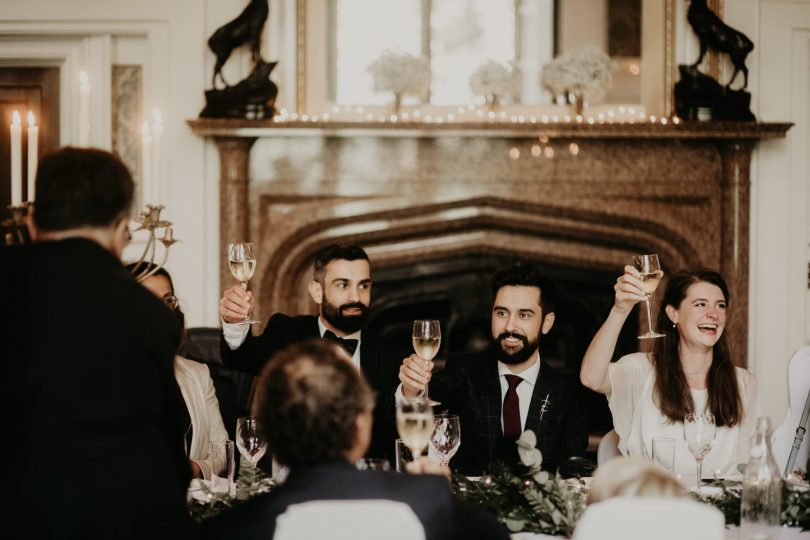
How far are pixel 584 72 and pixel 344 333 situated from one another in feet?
6.68

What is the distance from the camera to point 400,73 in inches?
181

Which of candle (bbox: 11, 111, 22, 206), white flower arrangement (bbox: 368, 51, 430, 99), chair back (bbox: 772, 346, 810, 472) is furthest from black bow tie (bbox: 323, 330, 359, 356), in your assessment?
white flower arrangement (bbox: 368, 51, 430, 99)

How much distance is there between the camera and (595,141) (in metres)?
4.66

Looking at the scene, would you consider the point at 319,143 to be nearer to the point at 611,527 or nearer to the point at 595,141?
the point at 595,141

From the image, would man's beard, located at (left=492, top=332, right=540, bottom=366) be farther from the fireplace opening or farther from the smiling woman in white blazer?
the fireplace opening

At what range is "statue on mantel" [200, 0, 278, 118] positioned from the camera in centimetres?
455

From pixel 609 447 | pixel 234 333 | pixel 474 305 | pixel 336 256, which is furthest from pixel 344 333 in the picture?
pixel 474 305

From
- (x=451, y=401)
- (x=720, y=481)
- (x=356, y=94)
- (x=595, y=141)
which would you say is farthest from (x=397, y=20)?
(x=720, y=481)

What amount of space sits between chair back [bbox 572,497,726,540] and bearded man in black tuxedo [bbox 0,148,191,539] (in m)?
0.70

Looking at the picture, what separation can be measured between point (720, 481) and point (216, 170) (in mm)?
3013

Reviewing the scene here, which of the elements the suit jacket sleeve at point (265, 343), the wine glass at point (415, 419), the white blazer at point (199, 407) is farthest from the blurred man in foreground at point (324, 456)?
the white blazer at point (199, 407)

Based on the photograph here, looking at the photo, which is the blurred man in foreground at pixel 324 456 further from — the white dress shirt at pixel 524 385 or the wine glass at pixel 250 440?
the white dress shirt at pixel 524 385

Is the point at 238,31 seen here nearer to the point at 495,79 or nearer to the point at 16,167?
the point at 495,79

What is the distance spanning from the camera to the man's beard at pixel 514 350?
316 centimetres
